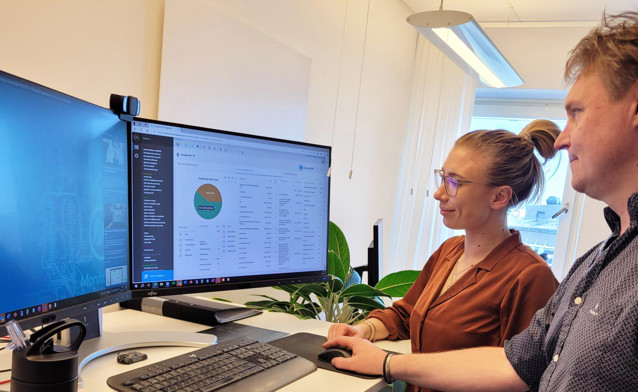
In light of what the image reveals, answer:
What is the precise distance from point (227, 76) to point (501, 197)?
4.63 ft

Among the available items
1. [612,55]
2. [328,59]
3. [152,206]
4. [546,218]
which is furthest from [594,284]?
[546,218]

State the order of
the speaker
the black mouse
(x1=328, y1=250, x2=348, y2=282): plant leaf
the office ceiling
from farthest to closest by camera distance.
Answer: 1. the office ceiling
2. (x1=328, y1=250, x2=348, y2=282): plant leaf
3. the black mouse
4. the speaker

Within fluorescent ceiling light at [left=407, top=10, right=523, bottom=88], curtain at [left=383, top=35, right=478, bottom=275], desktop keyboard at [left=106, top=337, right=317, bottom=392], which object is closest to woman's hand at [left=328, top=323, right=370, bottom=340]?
desktop keyboard at [left=106, top=337, right=317, bottom=392]

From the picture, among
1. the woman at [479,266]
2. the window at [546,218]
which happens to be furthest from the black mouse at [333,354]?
the window at [546,218]

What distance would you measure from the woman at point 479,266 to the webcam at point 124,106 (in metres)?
0.71

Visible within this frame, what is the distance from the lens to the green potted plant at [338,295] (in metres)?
1.89

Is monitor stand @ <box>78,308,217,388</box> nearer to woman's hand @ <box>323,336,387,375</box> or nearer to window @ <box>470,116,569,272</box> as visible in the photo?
woman's hand @ <box>323,336,387,375</box>

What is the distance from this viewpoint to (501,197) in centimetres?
164

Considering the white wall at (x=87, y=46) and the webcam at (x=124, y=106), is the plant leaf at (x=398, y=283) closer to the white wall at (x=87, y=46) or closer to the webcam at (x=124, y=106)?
the white wall at (x=87, y=46)

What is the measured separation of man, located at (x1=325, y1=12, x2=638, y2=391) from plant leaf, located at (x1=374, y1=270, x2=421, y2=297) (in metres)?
0.85

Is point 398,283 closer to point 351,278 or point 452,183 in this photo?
point 351,278

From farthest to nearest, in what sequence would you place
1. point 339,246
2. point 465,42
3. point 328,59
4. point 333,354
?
point 328,59, point 465,42, point 339,246, point 333,354

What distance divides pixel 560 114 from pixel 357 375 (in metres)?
4.49

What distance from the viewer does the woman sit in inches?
56.8
